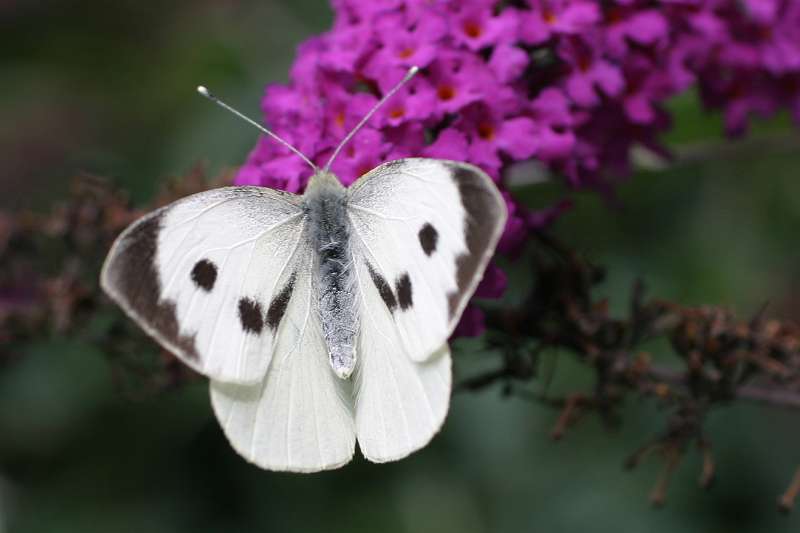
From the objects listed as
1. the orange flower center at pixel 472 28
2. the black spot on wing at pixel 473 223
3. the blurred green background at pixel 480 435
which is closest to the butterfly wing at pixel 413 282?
the black spot on wing at pixel 473 223

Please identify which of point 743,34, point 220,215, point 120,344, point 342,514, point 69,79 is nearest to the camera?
point 220,215

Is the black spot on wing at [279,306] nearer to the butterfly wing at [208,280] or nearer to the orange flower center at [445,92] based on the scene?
the butterfly wing at [208,280]

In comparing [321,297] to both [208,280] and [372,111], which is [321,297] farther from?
[372,111]

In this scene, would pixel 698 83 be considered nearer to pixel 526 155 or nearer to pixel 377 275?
pixel 526 155

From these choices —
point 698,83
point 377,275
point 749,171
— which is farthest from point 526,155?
point 749,171

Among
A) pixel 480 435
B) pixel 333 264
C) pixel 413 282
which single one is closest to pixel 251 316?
pixel 333 264

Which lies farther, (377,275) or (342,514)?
(342,514)
